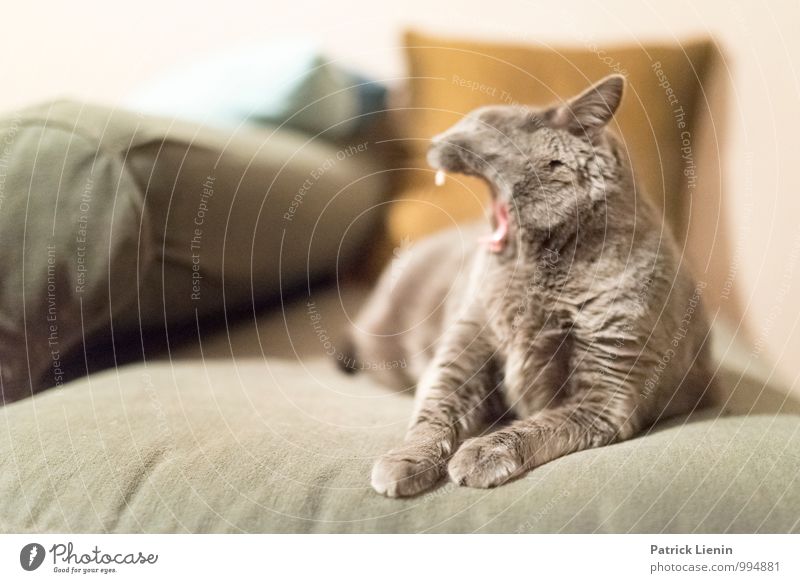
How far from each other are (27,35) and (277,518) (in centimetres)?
71

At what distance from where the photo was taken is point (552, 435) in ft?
2.39

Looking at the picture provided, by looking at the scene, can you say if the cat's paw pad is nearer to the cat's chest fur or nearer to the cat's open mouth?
the cat's chest fur

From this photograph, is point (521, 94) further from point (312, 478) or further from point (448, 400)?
point (312, 478)

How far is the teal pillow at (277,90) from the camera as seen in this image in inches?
34.3

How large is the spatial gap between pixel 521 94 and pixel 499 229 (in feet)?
0.63

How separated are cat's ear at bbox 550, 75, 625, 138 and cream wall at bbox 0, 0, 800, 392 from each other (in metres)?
0.16

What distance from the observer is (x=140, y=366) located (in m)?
0.85

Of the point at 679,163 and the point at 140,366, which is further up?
the point at 679,163

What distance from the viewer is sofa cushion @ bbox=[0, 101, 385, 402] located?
80 cm
